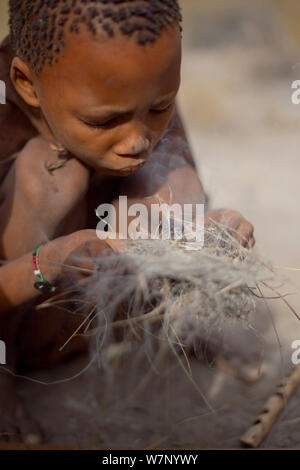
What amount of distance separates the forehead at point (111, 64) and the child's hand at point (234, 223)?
23 cm

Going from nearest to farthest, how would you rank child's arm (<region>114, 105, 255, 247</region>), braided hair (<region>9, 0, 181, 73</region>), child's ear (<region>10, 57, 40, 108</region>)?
braided hair (<region>9, 0, 181, 73</region>), child's ear (<region>10, 57, 40, 108</region>), child's arm (<region>114, 105, 255, 247</region>)

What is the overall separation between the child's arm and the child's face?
0.48 ft

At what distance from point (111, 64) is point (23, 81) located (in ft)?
0.56

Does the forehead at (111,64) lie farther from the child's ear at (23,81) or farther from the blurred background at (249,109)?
the blurred background at (249,109)

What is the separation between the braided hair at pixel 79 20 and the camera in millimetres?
665

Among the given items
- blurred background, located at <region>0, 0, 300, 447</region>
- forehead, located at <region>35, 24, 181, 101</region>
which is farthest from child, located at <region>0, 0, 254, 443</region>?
blurred background, located at <region>0, 0, 300, 447</region>

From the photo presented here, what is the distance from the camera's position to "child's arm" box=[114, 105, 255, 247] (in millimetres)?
948

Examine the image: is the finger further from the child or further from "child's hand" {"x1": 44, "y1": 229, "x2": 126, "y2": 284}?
"child's hand" {"x1": 44, "y1": 229, "x2": 126, "y2": 284}

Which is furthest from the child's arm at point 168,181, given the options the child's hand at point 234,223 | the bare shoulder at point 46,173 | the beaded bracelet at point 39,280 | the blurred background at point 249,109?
the blurred background at point 249,109

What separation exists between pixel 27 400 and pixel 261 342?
44 centimetres

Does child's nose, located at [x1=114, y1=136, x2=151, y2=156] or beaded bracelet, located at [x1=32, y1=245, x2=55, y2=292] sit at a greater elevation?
child's nose, located at [x1=114, y1=136, x2=151, y2=156]

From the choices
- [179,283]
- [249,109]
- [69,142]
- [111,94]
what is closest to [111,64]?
[111,94]

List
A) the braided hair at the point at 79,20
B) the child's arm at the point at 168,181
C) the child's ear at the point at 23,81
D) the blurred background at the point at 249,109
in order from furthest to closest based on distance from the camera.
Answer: the blurred background at the point at 249,109 → the child's arm at the point at 168,181 → the child's ear at the point at 23,81 → the braided hair at the point at 79,20

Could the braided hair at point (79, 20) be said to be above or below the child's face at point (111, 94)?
above
